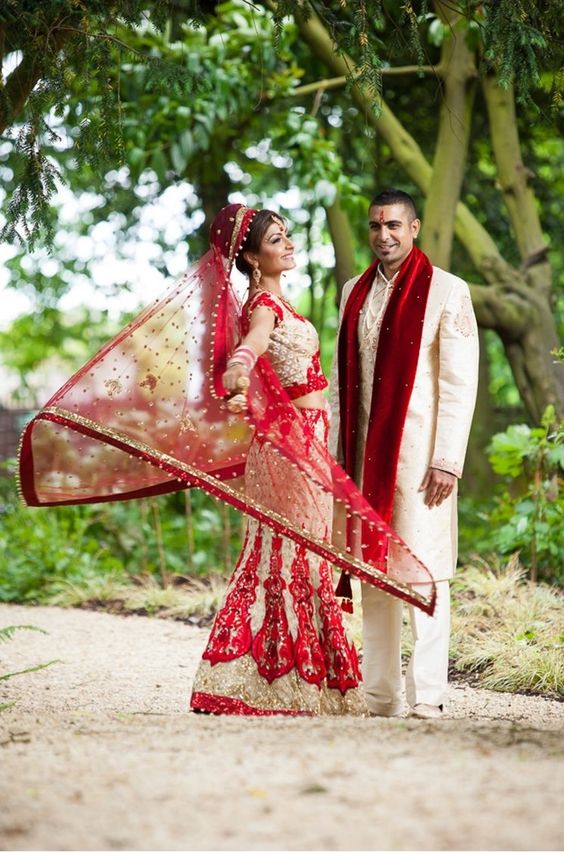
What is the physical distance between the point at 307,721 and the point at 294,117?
16.6ft

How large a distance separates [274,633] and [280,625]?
4cm

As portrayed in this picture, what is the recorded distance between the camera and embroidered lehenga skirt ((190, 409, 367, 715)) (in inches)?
153

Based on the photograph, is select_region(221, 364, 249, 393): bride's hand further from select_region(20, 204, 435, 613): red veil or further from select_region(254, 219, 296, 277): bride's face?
select_region(254, 219, 296, 277): bride's face

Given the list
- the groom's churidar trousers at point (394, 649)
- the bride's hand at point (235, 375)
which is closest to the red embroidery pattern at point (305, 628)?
the groom's churidar trousers at point (394, 649)

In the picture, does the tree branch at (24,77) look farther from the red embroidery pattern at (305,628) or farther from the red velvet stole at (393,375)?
the red embroidery pattern at (305,628)

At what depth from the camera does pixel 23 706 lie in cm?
435

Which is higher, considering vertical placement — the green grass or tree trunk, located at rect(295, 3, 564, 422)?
tree trunk, located at rect(295, 3, 564, 422)

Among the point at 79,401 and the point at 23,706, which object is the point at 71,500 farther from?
the point at 23,706

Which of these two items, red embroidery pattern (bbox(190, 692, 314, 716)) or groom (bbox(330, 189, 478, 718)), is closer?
red embroidery pattern (bbox(190, 692, 314, 716))

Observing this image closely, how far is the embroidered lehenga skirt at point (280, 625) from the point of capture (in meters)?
3.88

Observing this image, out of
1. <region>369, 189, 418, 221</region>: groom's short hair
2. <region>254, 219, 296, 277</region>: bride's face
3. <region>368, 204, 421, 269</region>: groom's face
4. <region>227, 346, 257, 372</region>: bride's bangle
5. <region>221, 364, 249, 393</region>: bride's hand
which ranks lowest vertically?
<region>221, 364, 249, 393</region>: bride's hand

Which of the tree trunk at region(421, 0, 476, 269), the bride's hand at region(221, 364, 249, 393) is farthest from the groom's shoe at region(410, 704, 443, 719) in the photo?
the tree trunk at region(421, 0, 476, 269)

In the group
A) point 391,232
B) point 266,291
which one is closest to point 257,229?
point 266,291

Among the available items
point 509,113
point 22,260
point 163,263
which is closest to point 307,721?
point 509,113
